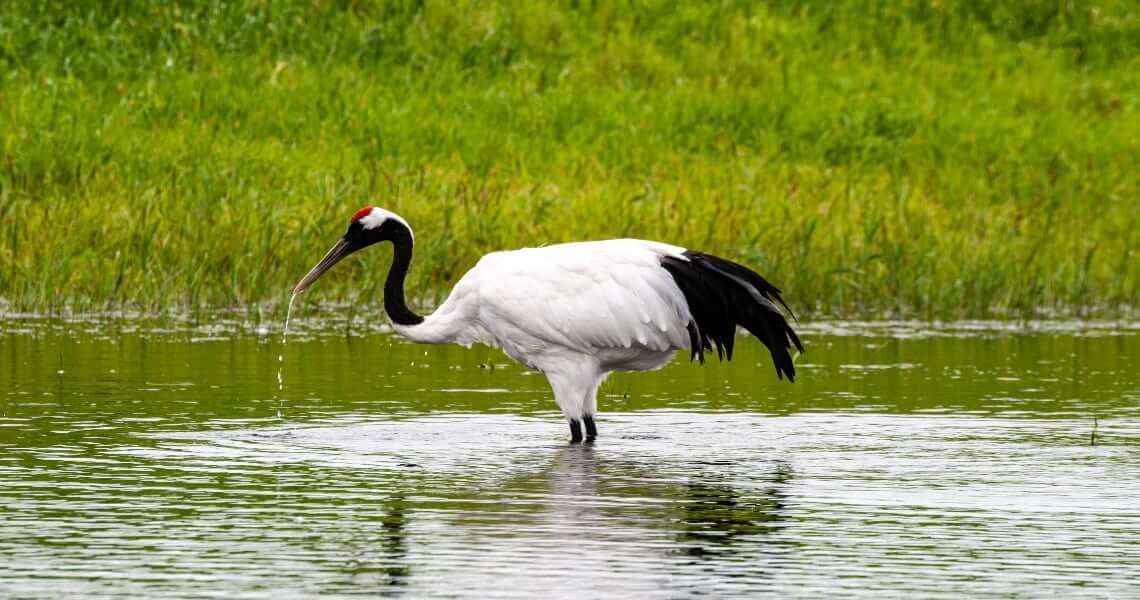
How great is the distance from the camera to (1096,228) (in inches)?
773

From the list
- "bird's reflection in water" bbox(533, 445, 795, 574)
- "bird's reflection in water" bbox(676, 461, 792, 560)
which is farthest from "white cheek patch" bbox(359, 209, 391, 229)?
"bird's reflection in water" bbox(676, 461, 792, 560)

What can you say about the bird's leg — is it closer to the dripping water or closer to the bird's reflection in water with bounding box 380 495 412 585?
the dripping water

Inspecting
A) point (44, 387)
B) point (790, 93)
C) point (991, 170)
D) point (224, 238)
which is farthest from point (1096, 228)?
point (44, 387)

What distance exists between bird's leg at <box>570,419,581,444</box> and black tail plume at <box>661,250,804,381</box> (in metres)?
0.81

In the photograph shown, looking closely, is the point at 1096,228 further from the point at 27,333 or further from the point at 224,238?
the point at 27,333

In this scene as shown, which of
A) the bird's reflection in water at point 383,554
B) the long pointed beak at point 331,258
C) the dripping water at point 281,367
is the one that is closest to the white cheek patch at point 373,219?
the long pointed beak at point 331,258

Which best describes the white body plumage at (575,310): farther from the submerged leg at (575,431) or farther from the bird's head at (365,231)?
the bird's head at (365,231)

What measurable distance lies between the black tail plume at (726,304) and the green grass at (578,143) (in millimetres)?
5402

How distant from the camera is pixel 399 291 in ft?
37.7

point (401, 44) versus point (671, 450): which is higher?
point (401, 44)

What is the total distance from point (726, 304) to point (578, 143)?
11.2m

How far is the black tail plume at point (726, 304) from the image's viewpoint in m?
11.0

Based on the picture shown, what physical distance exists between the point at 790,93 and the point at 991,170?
3.21 meters

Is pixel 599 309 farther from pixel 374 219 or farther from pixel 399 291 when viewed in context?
pixel 374 219
